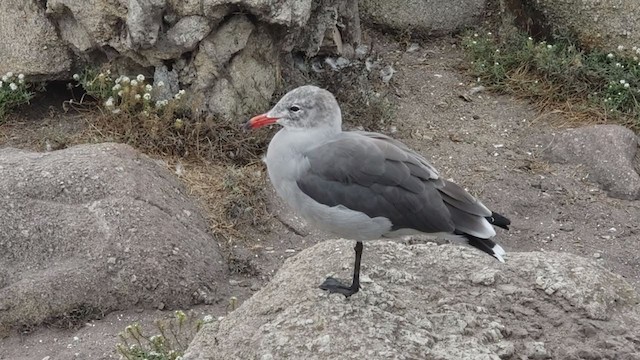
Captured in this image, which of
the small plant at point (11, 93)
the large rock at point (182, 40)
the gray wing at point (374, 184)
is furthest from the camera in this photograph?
the small plant at point (11, 93)

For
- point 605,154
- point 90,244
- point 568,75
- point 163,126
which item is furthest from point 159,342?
point 568,75

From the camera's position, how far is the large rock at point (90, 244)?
5133mm

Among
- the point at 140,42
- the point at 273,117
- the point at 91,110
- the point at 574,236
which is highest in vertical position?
the point at 273,117

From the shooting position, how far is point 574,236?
20.9 feet

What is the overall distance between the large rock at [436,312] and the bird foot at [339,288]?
0.09 ft

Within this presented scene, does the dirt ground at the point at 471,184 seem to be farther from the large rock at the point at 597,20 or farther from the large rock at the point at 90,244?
the large rock at the point at 597,20

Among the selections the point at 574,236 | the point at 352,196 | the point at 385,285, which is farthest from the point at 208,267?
the point at 574,236

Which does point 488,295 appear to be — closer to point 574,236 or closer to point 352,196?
point 352,196

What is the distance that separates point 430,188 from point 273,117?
697 mm

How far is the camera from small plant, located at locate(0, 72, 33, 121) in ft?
22.2

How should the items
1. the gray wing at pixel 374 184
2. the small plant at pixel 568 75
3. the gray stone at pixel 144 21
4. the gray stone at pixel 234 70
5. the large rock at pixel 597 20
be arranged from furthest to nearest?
the large rock at pixel 597 20 < the small plant at pixel 568 75 < the gray stone at pixel 234 70 < the gray stone at pixel 144 21 < the gray wing at pixel 374 184

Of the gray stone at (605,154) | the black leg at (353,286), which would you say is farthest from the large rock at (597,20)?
the black leg at (353,286)

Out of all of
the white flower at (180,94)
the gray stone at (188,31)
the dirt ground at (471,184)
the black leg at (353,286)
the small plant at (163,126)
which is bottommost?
the dirt ground at (471,184)

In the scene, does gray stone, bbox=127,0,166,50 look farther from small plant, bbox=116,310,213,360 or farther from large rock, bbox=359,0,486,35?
large rock, bbox=359,0,486,35
